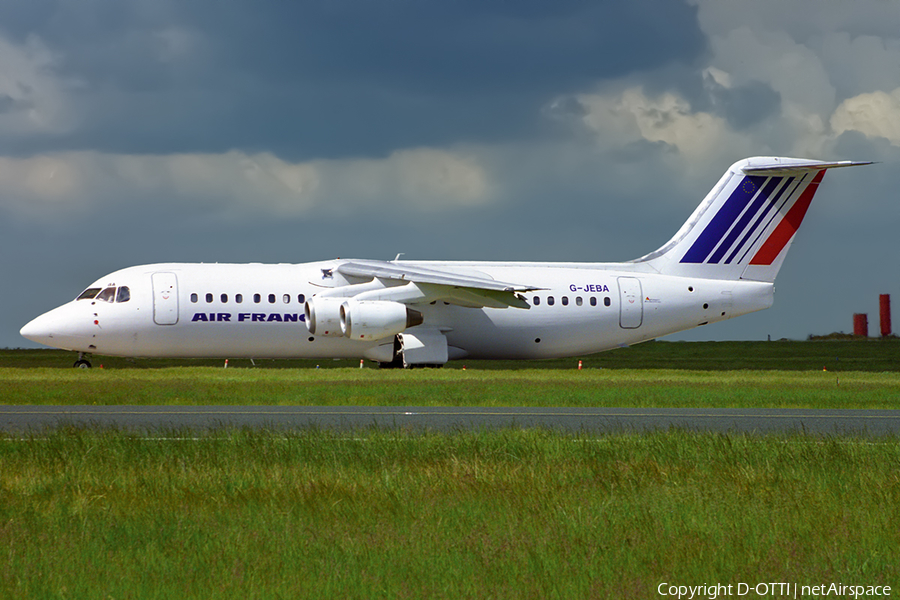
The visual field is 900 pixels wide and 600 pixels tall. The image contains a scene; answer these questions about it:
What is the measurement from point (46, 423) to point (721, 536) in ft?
38.4

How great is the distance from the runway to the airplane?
12.1 meters

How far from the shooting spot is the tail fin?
37219 millimetres

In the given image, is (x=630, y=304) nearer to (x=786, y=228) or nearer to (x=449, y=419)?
(x=786, y=228)

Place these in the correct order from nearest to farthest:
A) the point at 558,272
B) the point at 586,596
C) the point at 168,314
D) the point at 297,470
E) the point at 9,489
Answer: the point at 586,596
the point at 9,489
the point at 297,470
the point at 168,314
the point at 558,272

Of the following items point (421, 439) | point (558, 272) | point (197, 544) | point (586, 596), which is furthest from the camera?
point (558, 272)

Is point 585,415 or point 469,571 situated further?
point 585,415

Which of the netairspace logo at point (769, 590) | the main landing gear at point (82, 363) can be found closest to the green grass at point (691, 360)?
the main landing gear at point (82, 363)

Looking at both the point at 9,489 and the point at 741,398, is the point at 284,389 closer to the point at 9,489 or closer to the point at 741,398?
the point at 741,398

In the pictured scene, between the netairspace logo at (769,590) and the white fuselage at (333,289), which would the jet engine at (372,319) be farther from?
the netairspace logo at (769,590)

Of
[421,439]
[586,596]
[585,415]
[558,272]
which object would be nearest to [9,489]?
[421,439]

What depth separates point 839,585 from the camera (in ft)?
22.1

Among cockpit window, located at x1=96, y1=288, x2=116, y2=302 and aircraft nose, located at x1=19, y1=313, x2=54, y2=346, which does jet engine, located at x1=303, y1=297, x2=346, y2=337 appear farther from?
aircraft nose, located at x1=19, y1=313, x2=54, y2=346

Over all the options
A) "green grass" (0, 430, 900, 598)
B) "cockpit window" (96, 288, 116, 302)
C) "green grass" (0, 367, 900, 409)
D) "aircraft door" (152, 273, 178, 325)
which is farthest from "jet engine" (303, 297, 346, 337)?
"green grass" (0, 430, 900, 598)

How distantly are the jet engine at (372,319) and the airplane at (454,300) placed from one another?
0.14 ft
